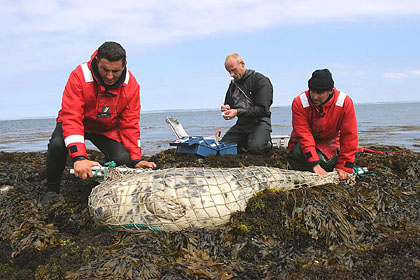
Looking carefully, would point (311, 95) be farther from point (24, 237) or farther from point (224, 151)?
point (24, 237)

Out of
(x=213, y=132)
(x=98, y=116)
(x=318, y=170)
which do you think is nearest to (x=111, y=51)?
(x=98, y=116)

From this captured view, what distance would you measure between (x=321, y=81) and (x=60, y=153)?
319 centimetres

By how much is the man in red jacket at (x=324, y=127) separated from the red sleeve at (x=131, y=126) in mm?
2115

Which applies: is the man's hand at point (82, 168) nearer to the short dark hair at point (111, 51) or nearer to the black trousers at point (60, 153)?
the black trousers at point (60, 153)

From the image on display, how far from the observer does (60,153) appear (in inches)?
179

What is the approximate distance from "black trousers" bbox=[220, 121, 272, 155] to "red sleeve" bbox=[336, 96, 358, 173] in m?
1.90

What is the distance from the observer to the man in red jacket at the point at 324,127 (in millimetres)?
4891

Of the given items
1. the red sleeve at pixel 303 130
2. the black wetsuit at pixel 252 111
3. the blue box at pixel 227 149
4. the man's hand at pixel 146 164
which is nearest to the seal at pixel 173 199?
the man's hand at pixel 146 164

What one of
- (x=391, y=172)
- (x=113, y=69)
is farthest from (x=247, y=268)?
(x=391, y=172)

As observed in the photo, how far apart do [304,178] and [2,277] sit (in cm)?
304

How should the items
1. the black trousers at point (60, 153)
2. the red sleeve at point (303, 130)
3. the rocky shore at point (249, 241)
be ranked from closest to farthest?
the rocky shore at point (249, 241) < the black trousers at point (60, 153) < the red sleeve at point (303, 130)

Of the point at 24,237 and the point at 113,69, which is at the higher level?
the point at 113,69

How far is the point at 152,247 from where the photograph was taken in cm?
330

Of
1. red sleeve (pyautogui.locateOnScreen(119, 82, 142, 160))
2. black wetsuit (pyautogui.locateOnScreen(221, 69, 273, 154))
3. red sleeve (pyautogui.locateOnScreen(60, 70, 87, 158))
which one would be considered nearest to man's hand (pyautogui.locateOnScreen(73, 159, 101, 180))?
red sleeve (pyautogui.locateOnScreen(60, 70, 87, 158))
